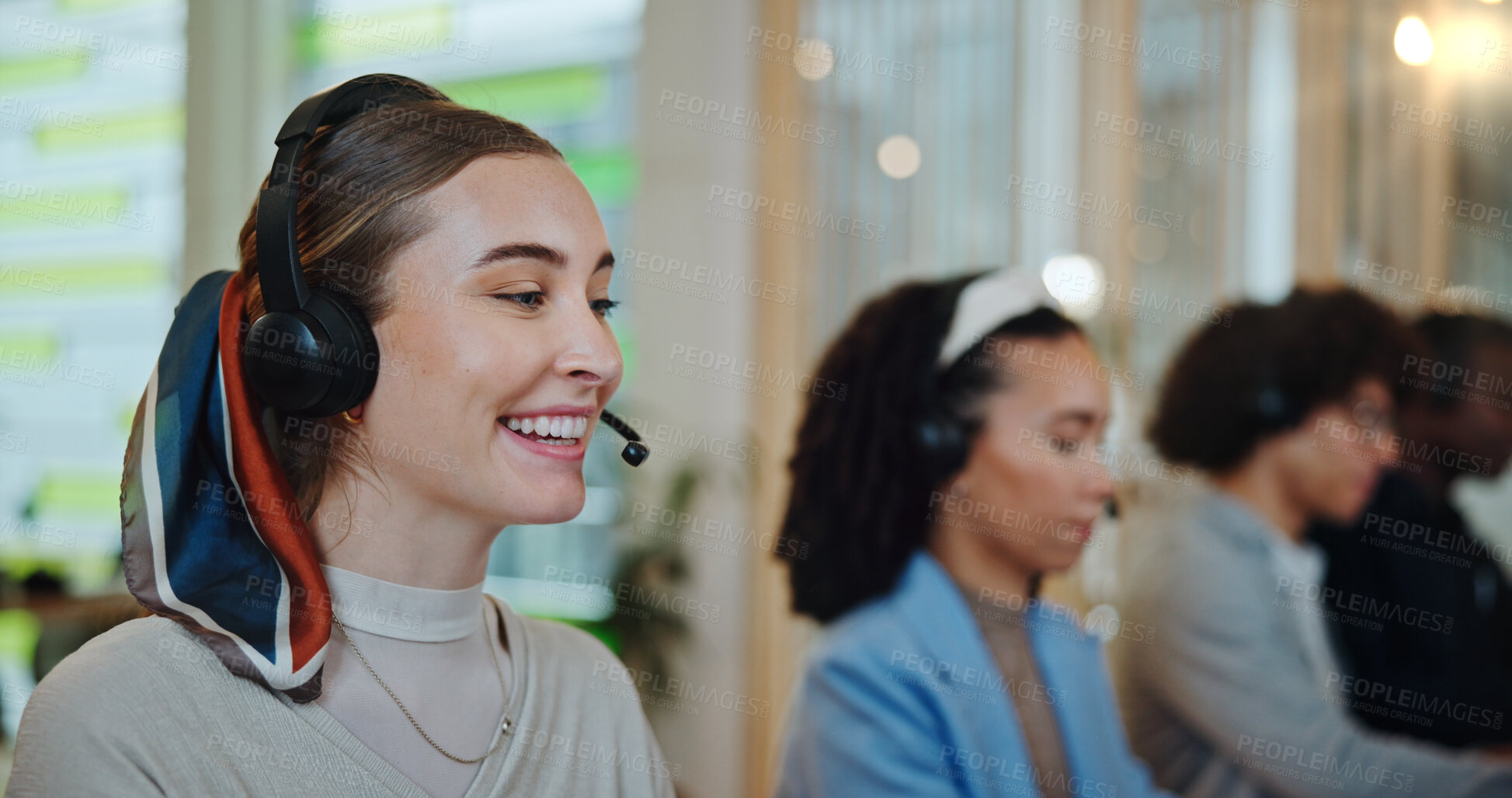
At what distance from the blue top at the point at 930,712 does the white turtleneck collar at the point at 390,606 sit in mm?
759

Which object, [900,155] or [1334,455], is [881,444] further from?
[900,155]

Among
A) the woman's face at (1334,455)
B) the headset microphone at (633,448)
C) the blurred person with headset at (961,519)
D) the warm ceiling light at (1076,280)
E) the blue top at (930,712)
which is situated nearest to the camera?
the headset microphone at (633,448)

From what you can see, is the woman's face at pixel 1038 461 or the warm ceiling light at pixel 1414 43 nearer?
the woman's face at pixel 1038 461

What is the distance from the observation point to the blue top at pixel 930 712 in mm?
1437

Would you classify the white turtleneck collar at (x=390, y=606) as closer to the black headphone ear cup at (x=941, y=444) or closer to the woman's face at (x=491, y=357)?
the woman's face at (x=491, y=357)

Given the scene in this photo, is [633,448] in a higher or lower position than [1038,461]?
higher

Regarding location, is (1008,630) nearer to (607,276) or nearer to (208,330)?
(607,276)

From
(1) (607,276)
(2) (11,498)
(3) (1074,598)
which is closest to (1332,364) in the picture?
(3) (1074,598)

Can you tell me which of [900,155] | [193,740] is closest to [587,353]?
[193,740]

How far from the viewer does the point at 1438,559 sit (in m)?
2.32

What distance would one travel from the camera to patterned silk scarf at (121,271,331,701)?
2.67 feet

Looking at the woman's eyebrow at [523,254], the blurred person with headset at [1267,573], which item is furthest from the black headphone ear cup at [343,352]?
the blurred person with headset at [1267,573]

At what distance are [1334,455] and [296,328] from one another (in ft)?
7.10

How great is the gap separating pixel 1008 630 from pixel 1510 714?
1.44 meters
